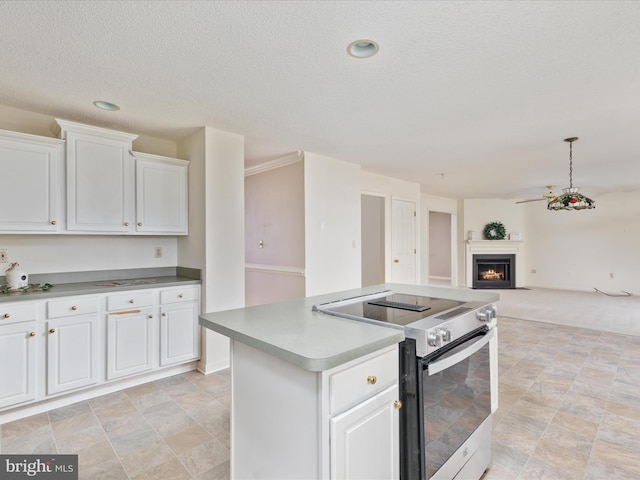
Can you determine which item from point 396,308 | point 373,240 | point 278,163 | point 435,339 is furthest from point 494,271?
point 435,339

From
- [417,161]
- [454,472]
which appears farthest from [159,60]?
[417,161]

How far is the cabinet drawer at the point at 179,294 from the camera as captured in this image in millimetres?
3017

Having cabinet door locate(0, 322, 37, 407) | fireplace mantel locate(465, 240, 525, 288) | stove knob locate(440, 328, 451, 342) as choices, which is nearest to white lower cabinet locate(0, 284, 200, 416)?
cabinet door locate(0, 322, 37, 407)

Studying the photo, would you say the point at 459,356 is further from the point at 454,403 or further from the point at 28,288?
the point at 28,288

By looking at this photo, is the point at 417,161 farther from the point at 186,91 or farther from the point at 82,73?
the point at 82,73

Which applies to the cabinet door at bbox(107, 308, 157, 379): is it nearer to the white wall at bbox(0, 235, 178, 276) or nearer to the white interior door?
the white wall at bbox(0, 235, 178, 276)

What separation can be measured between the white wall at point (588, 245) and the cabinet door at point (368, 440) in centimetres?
894

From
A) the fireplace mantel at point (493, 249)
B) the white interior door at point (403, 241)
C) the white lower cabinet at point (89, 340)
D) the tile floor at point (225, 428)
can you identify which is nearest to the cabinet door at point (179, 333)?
the white lower cabinet at point (89, 340)

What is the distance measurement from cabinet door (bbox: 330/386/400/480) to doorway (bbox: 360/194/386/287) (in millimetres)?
4233

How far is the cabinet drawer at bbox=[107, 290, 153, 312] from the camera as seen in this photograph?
273 cm

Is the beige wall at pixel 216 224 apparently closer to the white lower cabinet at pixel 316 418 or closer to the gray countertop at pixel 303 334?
the gray countertop at pixel 303 334

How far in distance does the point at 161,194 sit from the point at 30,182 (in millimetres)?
965

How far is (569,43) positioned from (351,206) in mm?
3061

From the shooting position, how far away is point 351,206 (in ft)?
15.3
